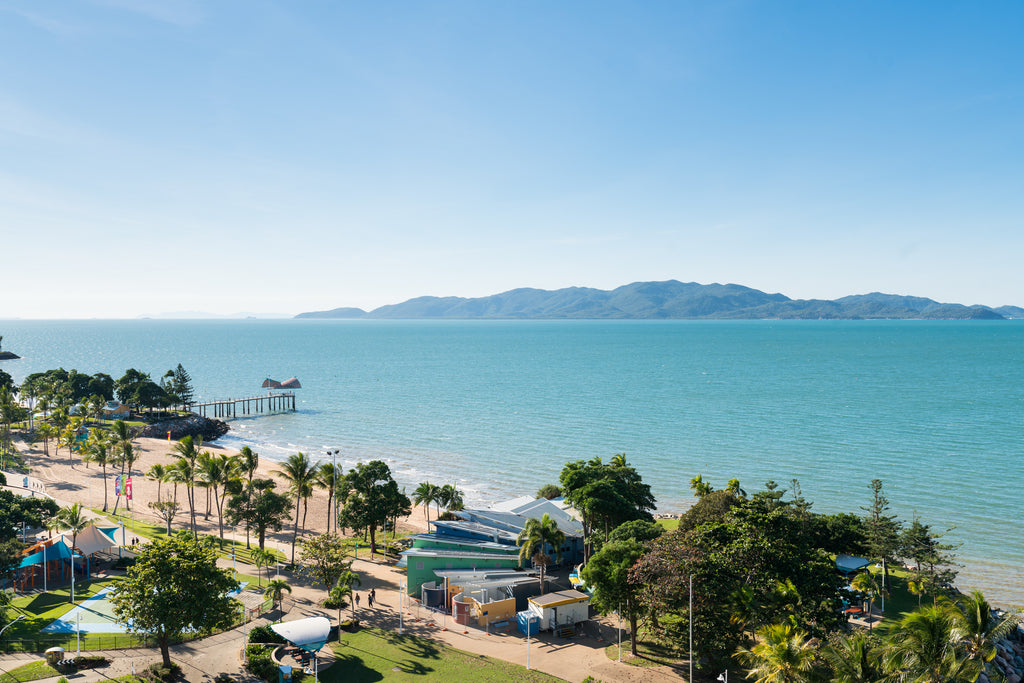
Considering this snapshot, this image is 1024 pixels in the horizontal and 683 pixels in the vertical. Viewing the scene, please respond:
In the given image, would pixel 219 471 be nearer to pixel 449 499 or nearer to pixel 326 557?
pixel 326 557

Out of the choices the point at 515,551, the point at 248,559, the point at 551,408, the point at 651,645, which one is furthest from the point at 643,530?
the point at 551,408

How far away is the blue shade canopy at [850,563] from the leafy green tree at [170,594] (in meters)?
35.8

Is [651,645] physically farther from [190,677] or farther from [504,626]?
[190,677]

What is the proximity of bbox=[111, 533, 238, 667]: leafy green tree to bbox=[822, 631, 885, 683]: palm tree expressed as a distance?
2466cm

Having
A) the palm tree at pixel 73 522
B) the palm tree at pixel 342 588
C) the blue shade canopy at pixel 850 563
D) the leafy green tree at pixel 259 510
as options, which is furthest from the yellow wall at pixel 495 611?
the palm tree at pixel 73 522

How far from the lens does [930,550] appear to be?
3444cm

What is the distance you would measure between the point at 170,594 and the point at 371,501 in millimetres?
19746

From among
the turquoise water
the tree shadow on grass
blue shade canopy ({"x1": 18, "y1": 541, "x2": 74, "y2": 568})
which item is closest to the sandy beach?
the turquoise water

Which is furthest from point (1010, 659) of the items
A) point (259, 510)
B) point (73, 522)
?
point (73, 522)

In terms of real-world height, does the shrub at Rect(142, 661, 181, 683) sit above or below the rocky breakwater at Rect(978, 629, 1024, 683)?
below

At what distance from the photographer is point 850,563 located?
37.5m

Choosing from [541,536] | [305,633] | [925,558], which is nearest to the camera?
[305,633]

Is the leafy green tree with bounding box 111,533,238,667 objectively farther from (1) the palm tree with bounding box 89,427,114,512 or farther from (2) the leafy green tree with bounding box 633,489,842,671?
(1) the palm tree with bounding box 89,427,114,512

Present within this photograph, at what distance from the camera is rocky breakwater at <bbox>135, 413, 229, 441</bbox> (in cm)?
9006
